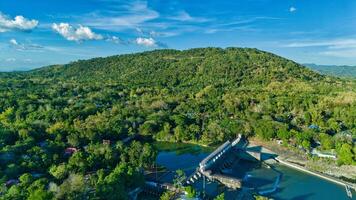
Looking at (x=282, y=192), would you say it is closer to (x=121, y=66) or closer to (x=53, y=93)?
(x=53, y=93)

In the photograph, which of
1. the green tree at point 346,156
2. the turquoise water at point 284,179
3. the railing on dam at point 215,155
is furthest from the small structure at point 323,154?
the railing on dam at point 215,155

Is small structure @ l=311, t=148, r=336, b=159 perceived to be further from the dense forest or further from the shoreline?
the shoreline

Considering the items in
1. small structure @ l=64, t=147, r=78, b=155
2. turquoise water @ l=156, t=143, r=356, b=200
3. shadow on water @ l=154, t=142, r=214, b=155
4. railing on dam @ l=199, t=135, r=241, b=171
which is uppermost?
small structure @ l=64, t=147, r=78, b=155

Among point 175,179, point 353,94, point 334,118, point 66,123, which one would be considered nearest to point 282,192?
point 175,179

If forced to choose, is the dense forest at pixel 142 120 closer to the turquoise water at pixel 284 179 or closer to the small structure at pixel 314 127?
the small structure at pixel 314 127

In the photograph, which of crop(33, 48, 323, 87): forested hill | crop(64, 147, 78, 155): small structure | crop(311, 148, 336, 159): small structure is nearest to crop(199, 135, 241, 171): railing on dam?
crop(311, 148, 336, 159): small structure

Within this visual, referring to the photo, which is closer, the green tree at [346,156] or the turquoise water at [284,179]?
the turquoise water at [284,179]

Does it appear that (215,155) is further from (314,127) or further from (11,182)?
(11,182)
